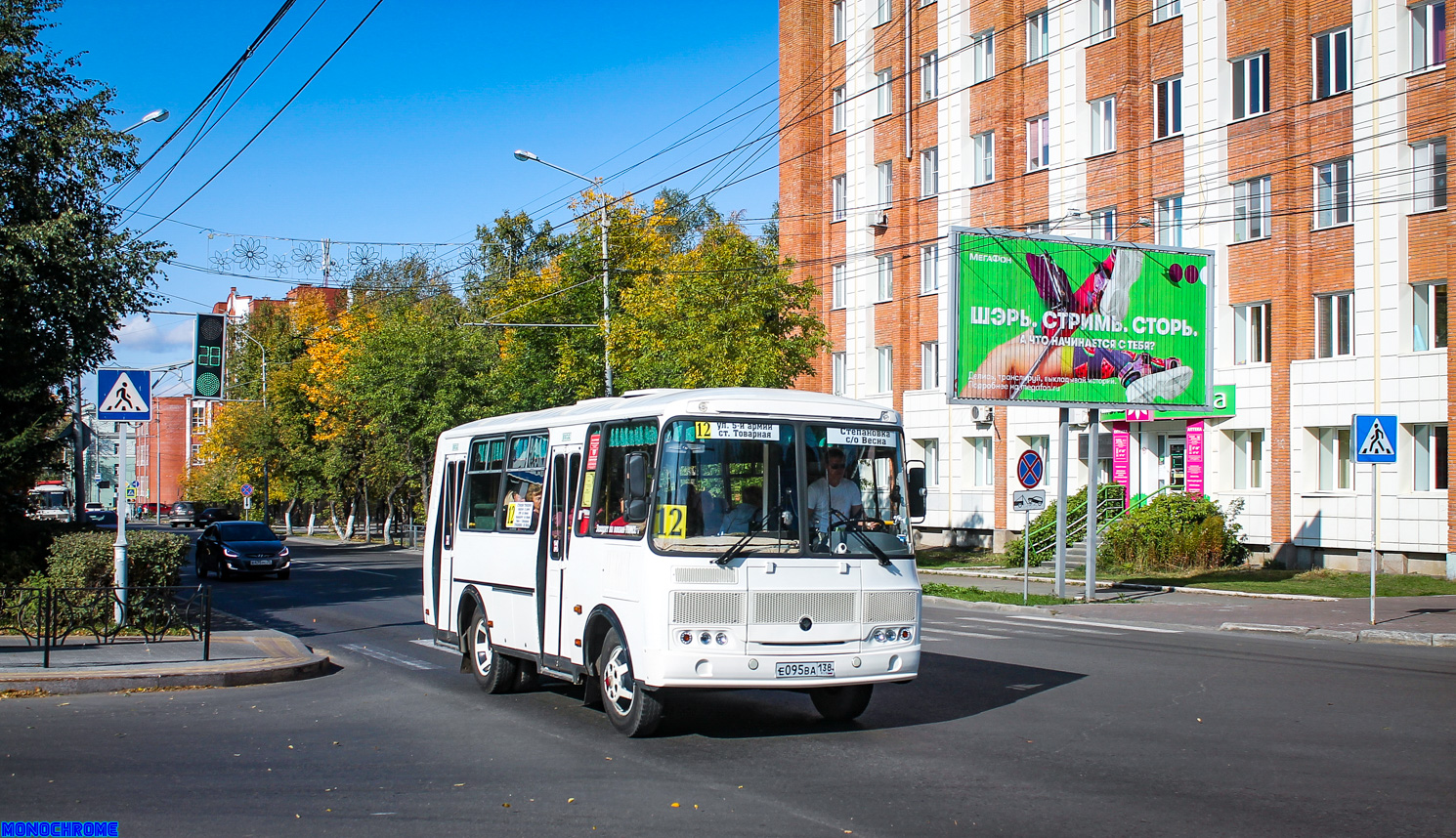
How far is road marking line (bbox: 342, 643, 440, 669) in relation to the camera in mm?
14672

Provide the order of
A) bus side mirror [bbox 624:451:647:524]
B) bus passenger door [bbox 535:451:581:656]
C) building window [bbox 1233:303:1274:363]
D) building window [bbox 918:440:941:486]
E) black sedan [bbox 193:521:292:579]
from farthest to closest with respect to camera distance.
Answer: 1. building window [bbox 918:440:941:486]
2. black sedan [bbox 193:521:292:579]
3. building window [bbox 1233:303:1274:363]
4. bus passenger door [bbox 535:451:581:656]
5. bus side mirror [bbox 624:451:647:524]

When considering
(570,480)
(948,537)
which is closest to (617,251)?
(948,537)

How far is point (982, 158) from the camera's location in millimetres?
38875

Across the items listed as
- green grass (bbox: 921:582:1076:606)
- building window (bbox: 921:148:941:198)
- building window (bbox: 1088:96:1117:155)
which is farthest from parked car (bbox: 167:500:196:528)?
green grass (bbox: 921:582:1076:606)

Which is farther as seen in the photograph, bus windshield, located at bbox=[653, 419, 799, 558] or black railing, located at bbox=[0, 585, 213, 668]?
black railing, located at bbox=[0, 585, 213, 668]

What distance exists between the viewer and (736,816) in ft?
23.1

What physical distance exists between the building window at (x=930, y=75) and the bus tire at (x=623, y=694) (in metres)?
33.5

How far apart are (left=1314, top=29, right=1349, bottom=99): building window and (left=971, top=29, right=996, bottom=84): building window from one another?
10867 mm

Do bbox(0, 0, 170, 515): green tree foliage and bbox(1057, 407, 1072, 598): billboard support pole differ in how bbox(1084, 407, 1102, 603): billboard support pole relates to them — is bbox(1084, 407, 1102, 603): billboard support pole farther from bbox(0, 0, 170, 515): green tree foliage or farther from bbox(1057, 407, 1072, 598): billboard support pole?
bbox(0, 0, 170, 515): green tree foliage

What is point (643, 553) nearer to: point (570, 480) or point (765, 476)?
point (765, 476)

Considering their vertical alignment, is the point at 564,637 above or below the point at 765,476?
below

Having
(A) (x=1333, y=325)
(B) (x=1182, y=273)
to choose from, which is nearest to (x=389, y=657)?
(B) (x=1182, y=273)

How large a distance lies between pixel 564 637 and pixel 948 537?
1217 inches

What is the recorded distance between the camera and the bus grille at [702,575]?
9141mm
